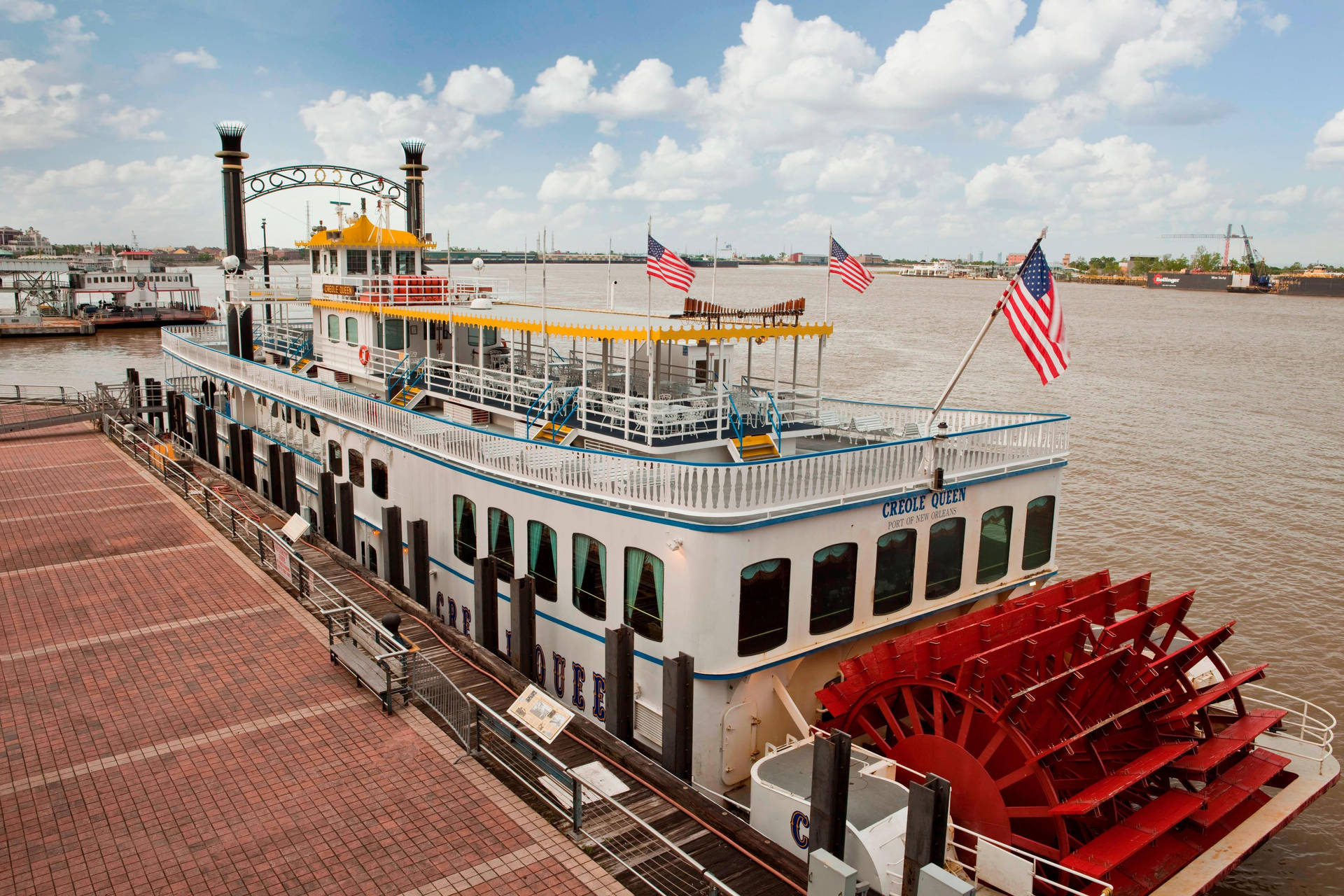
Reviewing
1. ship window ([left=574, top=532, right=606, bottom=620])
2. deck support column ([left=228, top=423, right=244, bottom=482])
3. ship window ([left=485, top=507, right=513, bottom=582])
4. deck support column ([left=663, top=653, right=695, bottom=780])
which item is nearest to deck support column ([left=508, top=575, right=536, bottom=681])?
ship window ([left=574, top=532, right=606, bottom=620])

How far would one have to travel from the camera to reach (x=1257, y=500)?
1055 inches

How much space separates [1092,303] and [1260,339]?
47889 millimetres

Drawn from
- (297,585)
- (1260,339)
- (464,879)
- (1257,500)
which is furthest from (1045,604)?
(1260,339)

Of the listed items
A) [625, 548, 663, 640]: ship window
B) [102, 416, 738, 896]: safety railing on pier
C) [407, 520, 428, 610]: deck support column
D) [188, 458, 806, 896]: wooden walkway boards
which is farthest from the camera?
[407, 520, 428, 610]: deck support column

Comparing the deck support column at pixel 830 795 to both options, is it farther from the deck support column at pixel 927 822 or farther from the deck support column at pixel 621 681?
the deck support column at pixel 621 681

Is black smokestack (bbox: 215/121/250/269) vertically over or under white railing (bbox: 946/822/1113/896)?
over

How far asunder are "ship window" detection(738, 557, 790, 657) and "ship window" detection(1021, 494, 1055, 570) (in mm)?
5214

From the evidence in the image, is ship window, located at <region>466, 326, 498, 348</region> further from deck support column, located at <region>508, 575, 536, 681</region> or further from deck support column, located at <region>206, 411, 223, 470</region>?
deck support column, located at <region>206, 411, 223, 470</region>

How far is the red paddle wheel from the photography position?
34.7 feet

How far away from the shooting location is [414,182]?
3544 cm

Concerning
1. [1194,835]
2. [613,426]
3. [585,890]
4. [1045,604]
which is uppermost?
[613,426]

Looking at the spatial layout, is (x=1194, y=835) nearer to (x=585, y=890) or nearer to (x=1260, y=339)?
(x=585, y=890)

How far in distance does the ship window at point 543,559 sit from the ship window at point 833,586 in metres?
3.77

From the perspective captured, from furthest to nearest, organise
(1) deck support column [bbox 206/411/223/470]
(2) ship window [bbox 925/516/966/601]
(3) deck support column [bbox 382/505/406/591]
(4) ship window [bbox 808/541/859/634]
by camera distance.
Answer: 1. (1) deck support column [bbox 206/411/223/470]
2. (3) deck support column [bbox 382/505/406/591]
3. (2) ship window [bbox 925/516/966/601]
4. (4) ship window [bbox 808/541/859/634]
